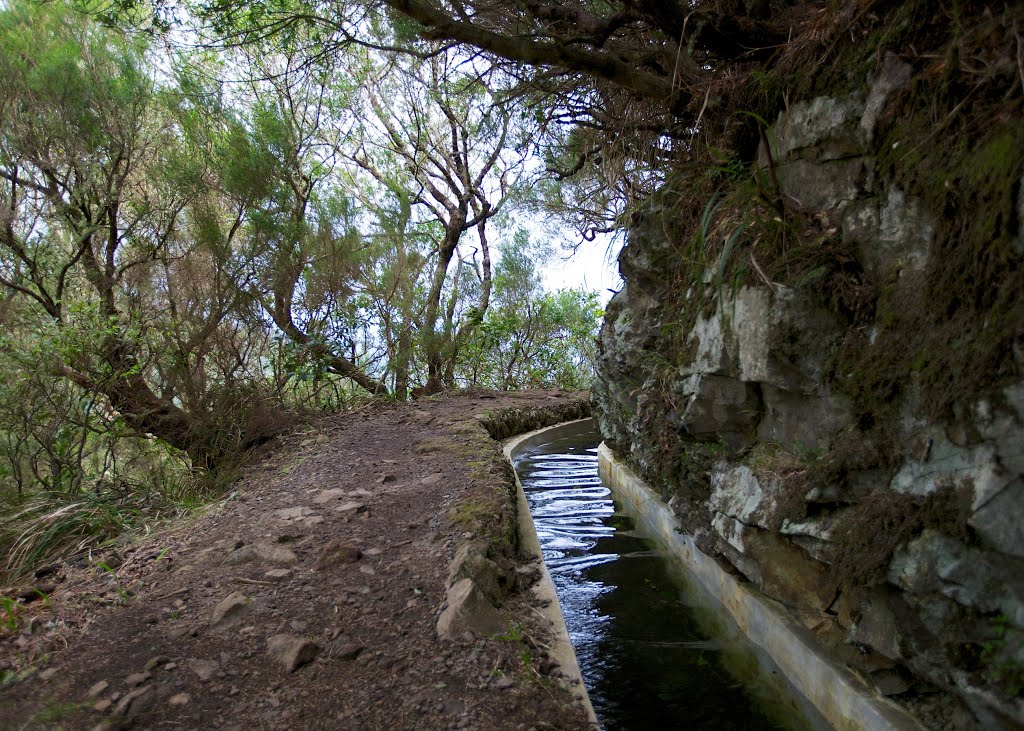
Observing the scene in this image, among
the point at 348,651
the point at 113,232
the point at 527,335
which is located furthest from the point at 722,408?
the point at 527,335

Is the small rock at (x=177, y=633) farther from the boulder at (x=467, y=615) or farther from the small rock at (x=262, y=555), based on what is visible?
the boulder at (x=467, y=615)

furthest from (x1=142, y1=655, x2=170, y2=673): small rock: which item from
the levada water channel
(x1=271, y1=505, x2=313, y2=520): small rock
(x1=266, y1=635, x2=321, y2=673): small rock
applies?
the levada water channel

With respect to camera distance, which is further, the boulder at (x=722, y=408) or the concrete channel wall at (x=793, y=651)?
the boulder at (x=722, y=408)

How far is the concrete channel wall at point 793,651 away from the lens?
Answer: 2.37 m

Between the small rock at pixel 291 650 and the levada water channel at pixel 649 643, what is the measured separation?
132 cm

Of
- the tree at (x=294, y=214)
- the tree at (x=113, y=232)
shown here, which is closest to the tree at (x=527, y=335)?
the tree at (x=294, y=214)

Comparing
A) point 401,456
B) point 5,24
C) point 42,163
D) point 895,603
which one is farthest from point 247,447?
point 895,603

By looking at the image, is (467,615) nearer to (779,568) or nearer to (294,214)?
(779,568)

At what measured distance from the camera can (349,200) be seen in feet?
27.7

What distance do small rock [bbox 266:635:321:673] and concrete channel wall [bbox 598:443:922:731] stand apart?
2.12m

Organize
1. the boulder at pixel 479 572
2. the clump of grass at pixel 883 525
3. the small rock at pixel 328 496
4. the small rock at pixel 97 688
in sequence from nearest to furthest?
the clump of grass at pixel 883 525, the small rock at pixel 97 688, the boulder at pixel 479 572, the small rock at pixel 328 496

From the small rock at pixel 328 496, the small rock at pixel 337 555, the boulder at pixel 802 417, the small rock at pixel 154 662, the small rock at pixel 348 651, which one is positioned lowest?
the small rock at pixel 348 651

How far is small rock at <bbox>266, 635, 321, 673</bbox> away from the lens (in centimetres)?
259

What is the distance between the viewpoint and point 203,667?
256 centimetres
